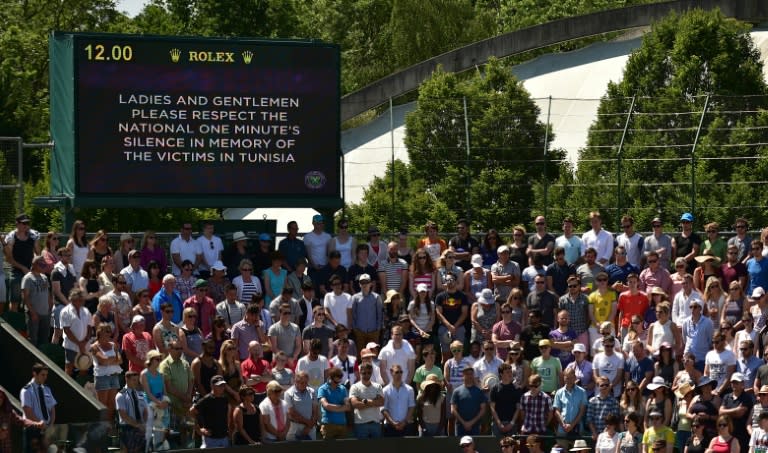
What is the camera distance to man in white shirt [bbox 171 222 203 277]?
25.8 metres

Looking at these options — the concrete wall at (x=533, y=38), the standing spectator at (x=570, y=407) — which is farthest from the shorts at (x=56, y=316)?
the concrete wall at (x=533, y=38)

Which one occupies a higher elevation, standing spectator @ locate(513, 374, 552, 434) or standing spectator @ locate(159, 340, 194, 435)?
standing spectator @ locate(159, 340, 194, 435)

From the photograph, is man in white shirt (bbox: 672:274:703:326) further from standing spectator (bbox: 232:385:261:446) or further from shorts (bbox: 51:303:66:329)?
shorts (bbox: 51:303:66:329)

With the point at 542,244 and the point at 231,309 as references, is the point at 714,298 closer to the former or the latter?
the point at 542,244

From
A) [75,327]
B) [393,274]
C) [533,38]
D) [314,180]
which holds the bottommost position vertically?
[75,327]

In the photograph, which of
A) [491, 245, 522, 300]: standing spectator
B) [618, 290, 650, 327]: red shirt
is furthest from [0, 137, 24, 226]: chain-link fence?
[618, 290, 650, 327]: red shirt

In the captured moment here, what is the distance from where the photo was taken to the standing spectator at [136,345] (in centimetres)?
2316

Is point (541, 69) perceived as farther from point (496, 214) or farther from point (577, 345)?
point (577, 345)

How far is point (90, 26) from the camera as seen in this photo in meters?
73.4

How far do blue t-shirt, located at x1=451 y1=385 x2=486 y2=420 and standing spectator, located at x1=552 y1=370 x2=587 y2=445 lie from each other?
3.36 ft

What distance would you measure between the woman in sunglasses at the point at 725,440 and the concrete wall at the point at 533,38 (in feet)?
98.8

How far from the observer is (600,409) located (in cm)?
2327

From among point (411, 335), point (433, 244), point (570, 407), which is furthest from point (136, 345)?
point (570, 407)

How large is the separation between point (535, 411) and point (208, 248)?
5.83 meters
